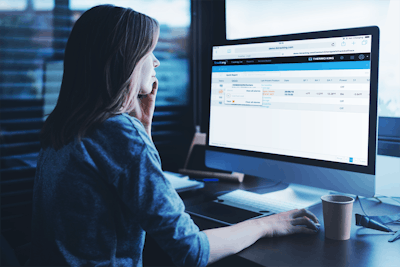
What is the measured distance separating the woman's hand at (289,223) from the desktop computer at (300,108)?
16 centimetres

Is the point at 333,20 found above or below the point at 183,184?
above

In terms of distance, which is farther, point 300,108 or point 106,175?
point 300,108

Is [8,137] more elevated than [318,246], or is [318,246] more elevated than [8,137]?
[8,137]

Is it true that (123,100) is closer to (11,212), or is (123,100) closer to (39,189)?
(39,189)

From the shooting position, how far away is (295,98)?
1.08m

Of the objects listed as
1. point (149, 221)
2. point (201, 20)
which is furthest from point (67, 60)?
point (201, 20)

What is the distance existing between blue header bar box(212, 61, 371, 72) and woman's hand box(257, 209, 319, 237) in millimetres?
430

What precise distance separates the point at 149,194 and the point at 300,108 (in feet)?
1.96

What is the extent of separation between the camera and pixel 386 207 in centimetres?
114

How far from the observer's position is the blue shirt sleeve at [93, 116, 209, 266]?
698mm

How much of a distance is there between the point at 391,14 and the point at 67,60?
115 cm

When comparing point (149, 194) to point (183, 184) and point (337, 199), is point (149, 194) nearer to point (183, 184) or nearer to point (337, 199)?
point (337, 199)

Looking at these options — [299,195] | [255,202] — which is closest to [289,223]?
[255,202]

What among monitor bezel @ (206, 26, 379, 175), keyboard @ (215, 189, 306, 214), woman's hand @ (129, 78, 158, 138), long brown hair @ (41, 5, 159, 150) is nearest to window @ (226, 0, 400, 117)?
monitor bezel @ (206, 26, 379, 175)
